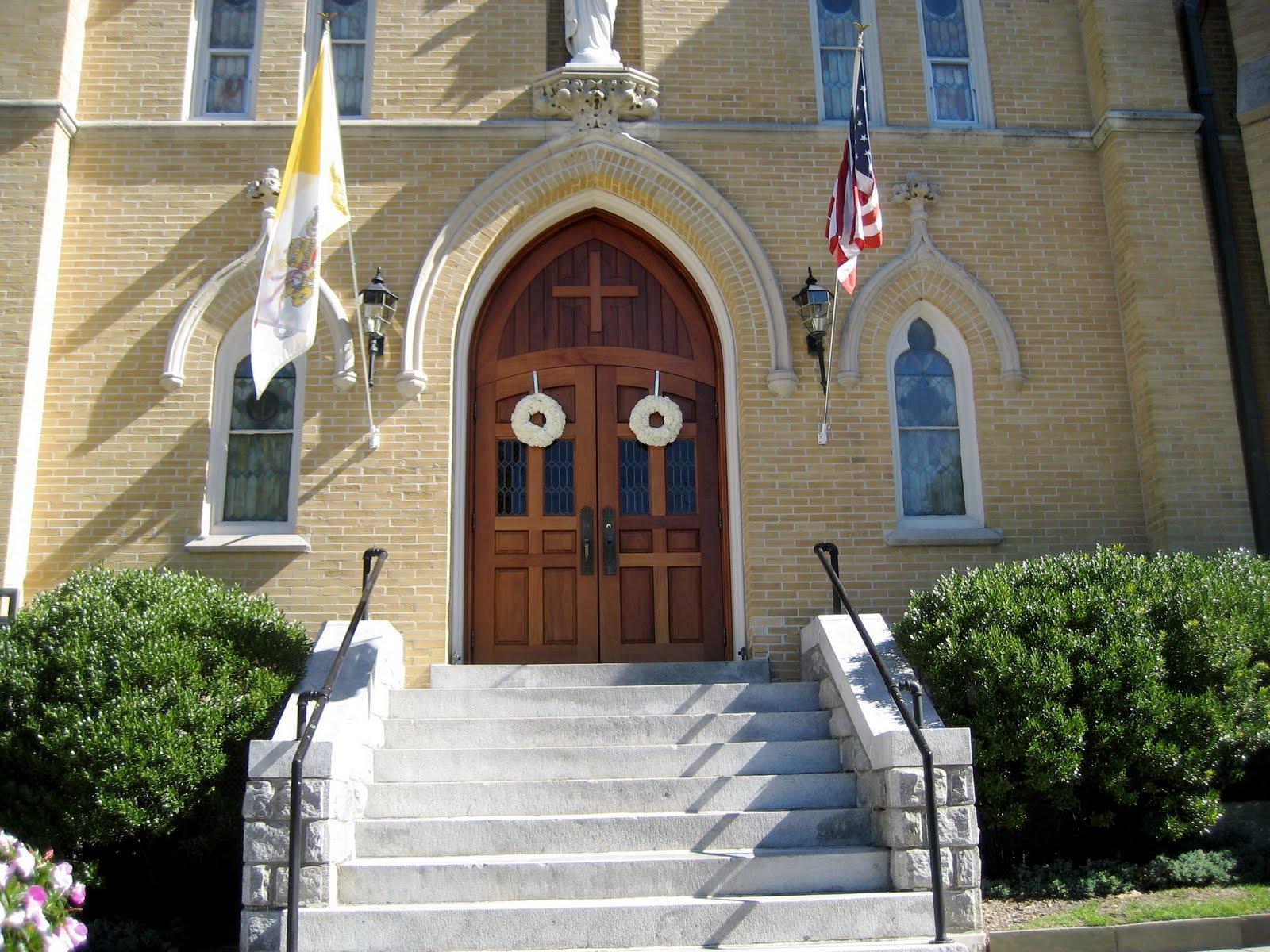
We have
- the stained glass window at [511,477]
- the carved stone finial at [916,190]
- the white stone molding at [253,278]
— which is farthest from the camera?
the carved stone finial at [916,190]

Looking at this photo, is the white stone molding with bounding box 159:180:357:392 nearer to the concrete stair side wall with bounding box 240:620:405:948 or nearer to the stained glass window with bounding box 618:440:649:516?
the stained glass window with bounding box 618:440:649:516

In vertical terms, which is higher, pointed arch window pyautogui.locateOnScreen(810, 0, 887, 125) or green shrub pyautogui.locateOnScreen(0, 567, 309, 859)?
pointed arch window pyautogui.locateOnScreen(810, 0, 887, 125)

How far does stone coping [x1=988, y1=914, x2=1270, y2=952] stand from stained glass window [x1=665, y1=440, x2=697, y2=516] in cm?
425

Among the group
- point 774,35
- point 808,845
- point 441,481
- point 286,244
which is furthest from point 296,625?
point 774,35

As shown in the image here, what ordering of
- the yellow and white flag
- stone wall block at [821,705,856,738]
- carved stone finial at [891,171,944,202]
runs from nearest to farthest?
stone wall block at [821,705,856,738], the yellow and white flag, carved stone finial at [891,171,944,202]

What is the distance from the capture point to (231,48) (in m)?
10.3

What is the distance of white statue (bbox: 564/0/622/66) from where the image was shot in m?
10.2

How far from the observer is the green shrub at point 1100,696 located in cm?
706

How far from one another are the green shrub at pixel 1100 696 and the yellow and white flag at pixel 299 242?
4454 millimetres

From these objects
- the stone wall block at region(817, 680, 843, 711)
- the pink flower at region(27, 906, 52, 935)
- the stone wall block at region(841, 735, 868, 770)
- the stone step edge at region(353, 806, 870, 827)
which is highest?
the stone wall block at region(817, 680, 843, 711)

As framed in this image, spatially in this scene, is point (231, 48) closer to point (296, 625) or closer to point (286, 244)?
point (286, 244)

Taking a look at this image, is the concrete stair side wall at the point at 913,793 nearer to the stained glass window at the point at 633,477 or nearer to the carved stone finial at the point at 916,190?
the stained glass window at the point at 633,477

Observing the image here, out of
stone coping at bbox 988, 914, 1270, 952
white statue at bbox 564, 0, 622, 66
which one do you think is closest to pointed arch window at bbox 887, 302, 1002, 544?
white statue at bbox 564, 0, 622, 66

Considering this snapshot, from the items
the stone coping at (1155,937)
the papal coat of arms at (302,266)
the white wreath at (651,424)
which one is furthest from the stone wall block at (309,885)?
the white wreath at (651,424)
